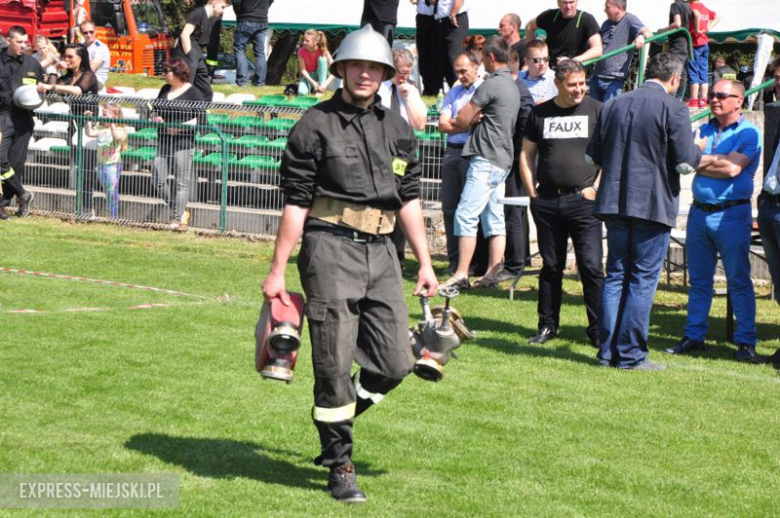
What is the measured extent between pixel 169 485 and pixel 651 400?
143 inches

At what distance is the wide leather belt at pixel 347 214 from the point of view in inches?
235

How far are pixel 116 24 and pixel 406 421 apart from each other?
24.4 metres

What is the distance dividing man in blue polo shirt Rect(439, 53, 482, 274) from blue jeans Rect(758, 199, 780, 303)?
3735mm

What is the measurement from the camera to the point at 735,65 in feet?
80.4

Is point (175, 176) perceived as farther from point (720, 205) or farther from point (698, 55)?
point (720, 205)

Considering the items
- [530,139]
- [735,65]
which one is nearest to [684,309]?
[530,139]

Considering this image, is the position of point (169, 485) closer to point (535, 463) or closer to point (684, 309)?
point (535, 463)

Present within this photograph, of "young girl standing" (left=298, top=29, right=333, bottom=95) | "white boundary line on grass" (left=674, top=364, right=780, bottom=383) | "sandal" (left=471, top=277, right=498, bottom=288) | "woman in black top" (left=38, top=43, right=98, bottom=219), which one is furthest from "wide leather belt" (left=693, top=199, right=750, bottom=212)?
"young girl standing" (left=298, top=29, right=333, bottom=95)

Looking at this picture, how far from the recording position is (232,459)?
6520 millimetres

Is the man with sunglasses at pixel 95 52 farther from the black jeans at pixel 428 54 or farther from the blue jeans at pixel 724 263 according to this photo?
the blue jeans at pixel 724 263

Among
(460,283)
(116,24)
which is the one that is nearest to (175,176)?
(460,283)

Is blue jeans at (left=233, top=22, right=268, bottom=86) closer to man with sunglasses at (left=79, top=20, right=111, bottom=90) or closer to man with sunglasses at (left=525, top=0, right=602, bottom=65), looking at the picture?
man with sunglasses at (left=79, top=20, right=111, bottom=90)

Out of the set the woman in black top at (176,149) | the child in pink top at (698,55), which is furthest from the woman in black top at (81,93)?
the child in pink top at (698,55)

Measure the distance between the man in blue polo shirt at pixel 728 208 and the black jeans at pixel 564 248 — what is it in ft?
2.54
